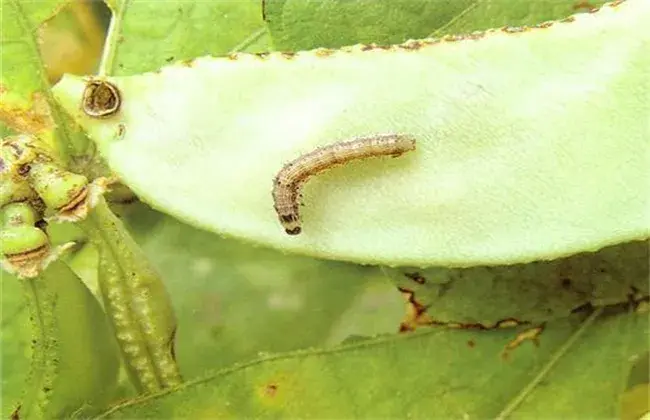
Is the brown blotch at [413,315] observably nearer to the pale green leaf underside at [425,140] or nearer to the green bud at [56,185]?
the pale green leaf underside at [425,140]

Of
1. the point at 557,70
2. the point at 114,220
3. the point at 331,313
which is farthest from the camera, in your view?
the point at 331,313

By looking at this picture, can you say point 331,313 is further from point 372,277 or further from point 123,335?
point 123,335

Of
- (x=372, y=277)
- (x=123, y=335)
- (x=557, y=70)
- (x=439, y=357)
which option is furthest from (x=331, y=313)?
(x=557, y=70)

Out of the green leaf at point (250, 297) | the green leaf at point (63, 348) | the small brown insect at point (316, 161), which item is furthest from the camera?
the green leaf at point (250, 297)

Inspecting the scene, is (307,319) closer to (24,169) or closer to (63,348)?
(63,348)

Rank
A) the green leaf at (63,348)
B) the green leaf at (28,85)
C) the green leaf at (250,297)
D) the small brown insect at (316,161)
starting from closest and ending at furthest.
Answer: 1. the small brown insect at (316,161)
2. the green leaf at (63,348)
3. the green leaf at (28,85)
4. the green leaf at (250,297)

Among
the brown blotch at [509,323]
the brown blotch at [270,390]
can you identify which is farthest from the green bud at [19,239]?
the brown blotch at [509,323]

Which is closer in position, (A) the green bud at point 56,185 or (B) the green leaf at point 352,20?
(A) the green bud at point 56,185
